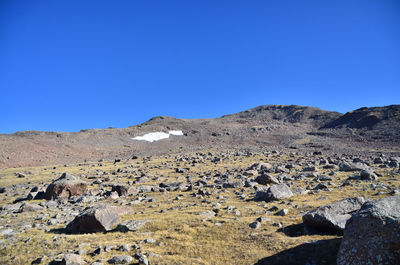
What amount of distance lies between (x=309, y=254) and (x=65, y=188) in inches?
788

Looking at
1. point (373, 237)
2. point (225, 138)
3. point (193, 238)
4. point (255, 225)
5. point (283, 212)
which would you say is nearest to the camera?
point (373, 237)

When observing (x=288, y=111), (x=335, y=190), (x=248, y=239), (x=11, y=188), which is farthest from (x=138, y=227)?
(x=288, y=111)

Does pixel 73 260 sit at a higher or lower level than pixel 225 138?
lower

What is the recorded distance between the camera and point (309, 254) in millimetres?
8898

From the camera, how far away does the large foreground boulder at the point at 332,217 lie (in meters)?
10.3

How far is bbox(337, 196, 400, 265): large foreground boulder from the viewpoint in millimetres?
5902

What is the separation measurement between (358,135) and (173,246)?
229 feet

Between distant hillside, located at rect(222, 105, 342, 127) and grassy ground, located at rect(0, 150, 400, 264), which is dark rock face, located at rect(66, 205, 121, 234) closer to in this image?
grassy ground, located at rect(0, 150, 400, 264)

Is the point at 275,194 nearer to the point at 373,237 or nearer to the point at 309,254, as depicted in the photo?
the point at 309,254

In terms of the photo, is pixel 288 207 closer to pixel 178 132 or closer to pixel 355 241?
pixel 355 241

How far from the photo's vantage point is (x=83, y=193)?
22.0 m

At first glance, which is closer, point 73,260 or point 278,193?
point 73,260

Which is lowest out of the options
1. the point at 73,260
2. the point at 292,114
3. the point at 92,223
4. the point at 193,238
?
the point at 193,238

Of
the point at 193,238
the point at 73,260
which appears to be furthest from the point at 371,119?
the point at 73,260
